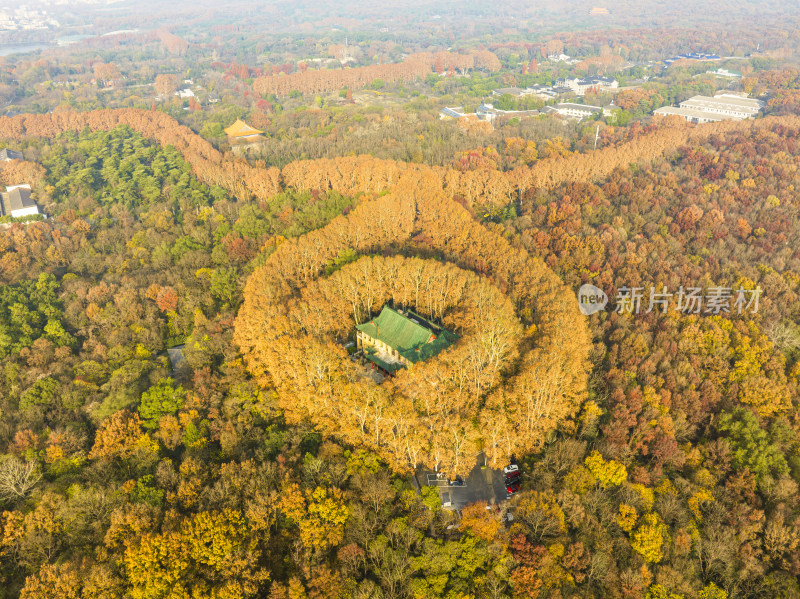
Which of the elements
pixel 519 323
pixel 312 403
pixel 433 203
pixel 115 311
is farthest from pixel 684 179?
pixel 115 311

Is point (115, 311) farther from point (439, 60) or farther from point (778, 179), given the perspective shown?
point (439, 60)

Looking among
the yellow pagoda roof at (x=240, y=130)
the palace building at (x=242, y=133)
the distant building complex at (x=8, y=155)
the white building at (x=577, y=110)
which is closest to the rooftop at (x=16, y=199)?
the distant building complex at (x=8, y=155)

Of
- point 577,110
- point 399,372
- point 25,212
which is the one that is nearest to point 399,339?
point 399,372

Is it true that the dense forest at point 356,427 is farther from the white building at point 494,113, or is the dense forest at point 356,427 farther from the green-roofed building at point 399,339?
the white building at point 494,113

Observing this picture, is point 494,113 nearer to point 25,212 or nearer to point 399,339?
point 399,339

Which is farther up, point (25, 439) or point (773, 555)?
point (25, 439)

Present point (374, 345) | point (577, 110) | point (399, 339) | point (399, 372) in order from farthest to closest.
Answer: point (577, 110)
point (374, 345)
point (399, 339)
point (399, 372)
